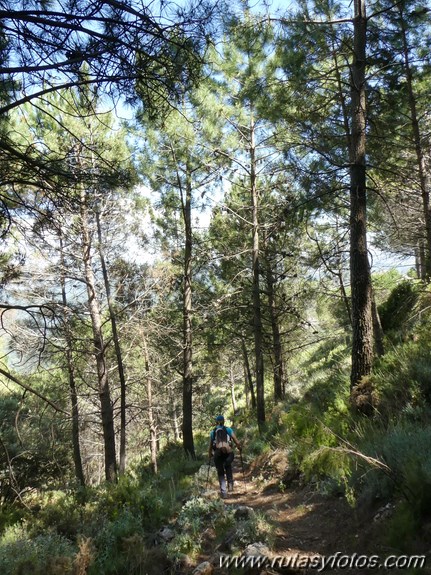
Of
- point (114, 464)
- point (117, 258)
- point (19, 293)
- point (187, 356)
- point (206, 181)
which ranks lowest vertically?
point (114, 464)

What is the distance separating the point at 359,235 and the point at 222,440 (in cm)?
481

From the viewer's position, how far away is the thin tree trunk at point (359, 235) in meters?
6.85

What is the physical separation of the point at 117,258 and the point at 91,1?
966 centimetres

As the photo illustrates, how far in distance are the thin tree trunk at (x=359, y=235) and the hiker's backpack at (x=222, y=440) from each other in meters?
2.83

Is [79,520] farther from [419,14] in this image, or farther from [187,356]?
[419,14]

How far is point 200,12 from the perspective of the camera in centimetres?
401

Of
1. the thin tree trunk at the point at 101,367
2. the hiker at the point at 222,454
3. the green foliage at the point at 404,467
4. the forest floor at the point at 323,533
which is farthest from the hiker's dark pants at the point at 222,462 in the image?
the thin tree trunk at the point at 101,367

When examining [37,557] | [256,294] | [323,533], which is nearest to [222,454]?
[323,533]

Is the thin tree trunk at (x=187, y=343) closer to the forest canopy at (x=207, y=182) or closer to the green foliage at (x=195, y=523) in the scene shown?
the forest canopy at (x=207, y=182)

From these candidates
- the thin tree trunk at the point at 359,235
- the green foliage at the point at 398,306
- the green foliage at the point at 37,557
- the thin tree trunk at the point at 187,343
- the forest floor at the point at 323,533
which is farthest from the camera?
the thin tree trunk at the point at 187,343

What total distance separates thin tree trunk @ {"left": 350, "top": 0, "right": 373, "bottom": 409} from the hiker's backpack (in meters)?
2.83

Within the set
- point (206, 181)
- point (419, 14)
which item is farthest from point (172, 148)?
point (419, 14)

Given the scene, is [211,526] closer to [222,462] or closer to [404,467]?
[222,462]

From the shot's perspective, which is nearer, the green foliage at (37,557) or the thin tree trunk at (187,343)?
the green foliage at (37,557)
